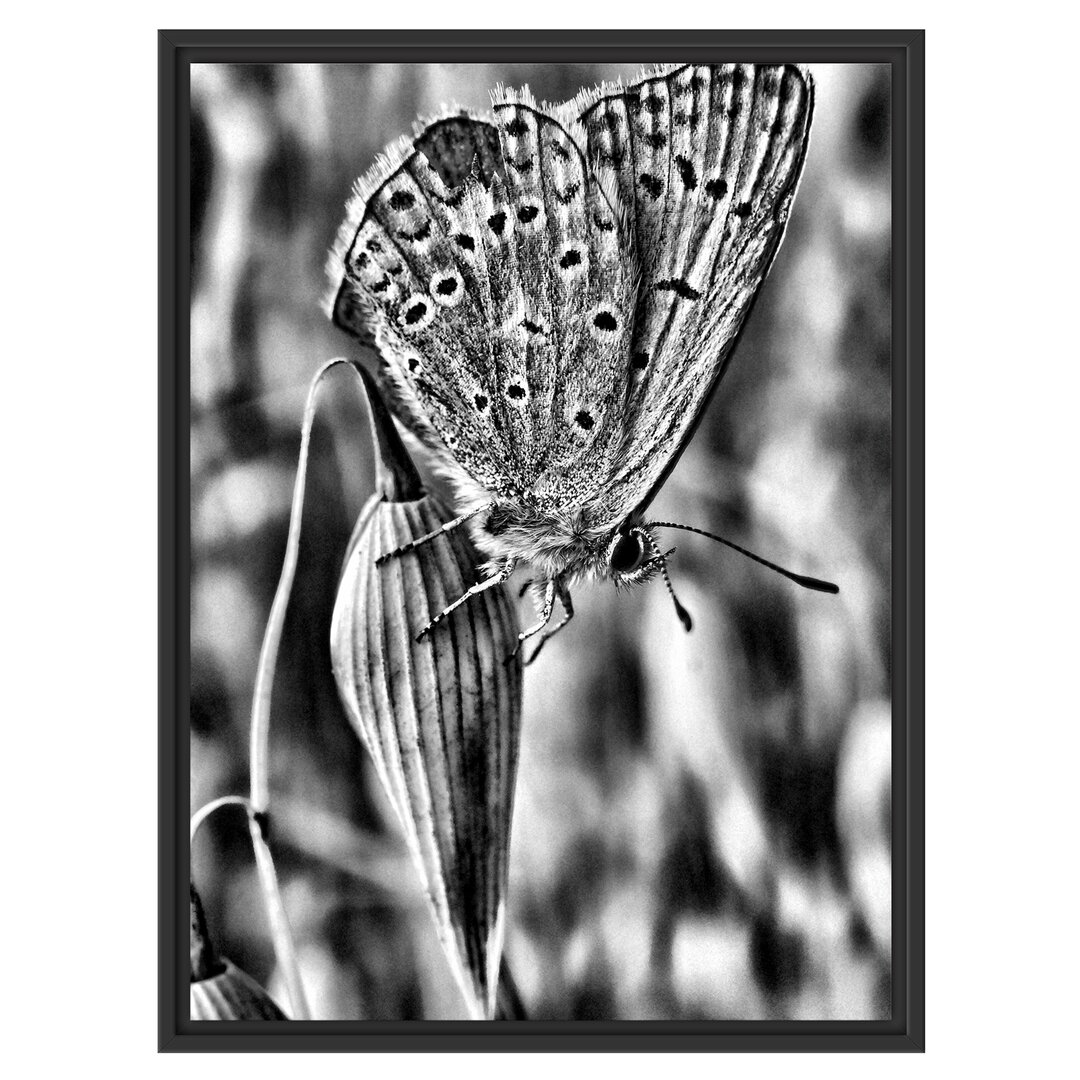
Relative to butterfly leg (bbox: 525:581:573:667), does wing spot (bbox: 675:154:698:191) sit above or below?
above

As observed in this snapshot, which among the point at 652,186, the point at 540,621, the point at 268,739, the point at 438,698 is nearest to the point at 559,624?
the point at 540,621

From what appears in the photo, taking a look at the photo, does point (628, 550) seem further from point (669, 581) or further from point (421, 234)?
point (421, 234)

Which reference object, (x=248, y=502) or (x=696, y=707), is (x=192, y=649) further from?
(x=696, y=707)

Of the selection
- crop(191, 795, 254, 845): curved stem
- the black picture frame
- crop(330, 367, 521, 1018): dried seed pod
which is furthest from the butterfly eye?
crop(191, 795, 254, 845): curved stem

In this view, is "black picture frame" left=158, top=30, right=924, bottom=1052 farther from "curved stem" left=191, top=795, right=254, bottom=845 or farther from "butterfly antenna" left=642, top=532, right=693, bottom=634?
"butterfly antenna" left=642, top=532, right=693, bottom=634

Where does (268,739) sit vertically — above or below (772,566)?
below
